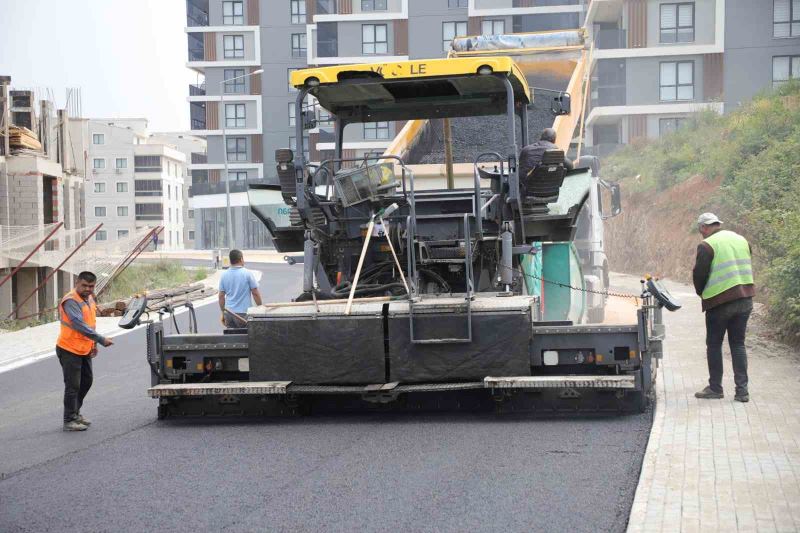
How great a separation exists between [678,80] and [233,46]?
33.6m

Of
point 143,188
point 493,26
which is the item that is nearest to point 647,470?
point 493,26

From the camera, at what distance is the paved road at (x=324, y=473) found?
6.04 meters

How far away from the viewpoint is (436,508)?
6.18 m

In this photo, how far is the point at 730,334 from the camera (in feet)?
31.7

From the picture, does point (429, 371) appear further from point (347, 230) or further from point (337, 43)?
point (337, 43)

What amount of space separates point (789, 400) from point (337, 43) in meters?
60.9

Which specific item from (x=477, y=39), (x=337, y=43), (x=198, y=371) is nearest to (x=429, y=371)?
(x=198, y=371)

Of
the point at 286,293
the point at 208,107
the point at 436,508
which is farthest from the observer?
the point at 208,107

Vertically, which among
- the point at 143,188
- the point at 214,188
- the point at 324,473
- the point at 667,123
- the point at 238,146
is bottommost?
the point at 324,473

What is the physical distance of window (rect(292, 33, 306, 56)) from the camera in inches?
2874

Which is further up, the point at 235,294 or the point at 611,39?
the point at 611,39

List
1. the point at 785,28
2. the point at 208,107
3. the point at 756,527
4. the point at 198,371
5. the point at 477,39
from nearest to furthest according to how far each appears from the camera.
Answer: the point at 756,527, the point at 198,371, the point at 477,39, the point at 785,28, the point at 208,107

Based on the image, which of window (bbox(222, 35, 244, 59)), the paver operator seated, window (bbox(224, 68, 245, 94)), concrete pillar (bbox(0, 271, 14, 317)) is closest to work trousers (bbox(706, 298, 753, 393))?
the paver operator seated

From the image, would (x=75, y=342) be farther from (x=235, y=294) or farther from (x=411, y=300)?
(x=411, y=300)
